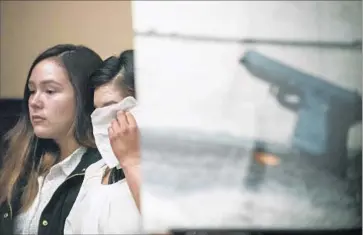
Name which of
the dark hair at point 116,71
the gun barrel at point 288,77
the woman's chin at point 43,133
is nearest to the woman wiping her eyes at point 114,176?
the dark hair at point 116,71

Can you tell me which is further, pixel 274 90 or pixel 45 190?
pixel 45 190

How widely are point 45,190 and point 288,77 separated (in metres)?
0.55

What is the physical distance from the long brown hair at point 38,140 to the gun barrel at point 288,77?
0.34 m

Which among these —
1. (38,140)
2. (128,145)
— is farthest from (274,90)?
(38,140)

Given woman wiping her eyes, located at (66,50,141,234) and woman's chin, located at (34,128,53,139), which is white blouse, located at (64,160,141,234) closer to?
woman wiping her eyes, located at (66,50,141,234)

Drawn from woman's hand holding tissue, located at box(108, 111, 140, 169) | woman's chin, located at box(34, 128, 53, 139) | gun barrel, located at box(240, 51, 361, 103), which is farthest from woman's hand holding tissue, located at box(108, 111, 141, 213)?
gun barrel, located at box(240, 51, 361, 103)

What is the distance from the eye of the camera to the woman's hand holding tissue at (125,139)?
1.12 m

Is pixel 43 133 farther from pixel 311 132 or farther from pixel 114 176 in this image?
pixel 311 132

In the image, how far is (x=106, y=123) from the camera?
1.17 meters

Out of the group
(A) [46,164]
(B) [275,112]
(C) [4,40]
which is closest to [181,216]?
(B) [275,112]

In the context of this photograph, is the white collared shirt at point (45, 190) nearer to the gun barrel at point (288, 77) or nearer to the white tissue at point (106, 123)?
the white tissue at point (106, 123)

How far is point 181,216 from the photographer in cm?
101

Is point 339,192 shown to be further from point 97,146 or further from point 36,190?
point 36,190

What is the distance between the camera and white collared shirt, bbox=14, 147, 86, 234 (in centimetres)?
117
